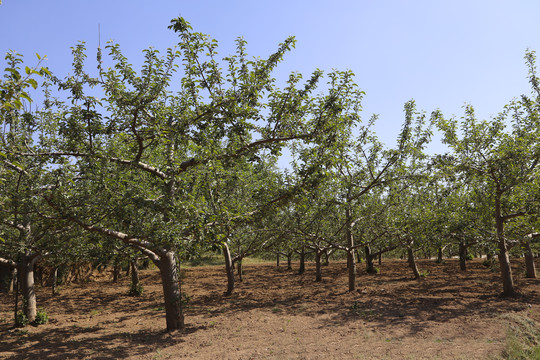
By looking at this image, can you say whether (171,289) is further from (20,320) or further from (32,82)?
(32,82)

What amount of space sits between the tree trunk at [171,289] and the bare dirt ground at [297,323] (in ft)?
1.48

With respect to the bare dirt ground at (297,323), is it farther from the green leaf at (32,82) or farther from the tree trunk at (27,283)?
the green leaf at (32,82)

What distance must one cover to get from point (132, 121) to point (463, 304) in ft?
47.4

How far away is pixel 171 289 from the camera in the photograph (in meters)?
11.1

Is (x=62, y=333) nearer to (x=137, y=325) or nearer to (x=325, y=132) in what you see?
(x=137, y=325)

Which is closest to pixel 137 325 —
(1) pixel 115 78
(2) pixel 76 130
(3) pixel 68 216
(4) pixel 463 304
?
(3) pixel 68 216

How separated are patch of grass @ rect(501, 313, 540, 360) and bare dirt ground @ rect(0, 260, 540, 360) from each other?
18 centimetres

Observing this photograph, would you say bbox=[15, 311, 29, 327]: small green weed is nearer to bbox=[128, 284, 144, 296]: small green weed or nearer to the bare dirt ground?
the bare dirt ground

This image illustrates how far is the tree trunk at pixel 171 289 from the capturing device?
1096 centimetres

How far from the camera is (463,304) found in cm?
1345

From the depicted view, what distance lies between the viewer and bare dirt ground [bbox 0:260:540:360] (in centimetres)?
914

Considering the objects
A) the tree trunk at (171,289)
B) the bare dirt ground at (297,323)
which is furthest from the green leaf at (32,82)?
the bare dirt ground at (297,323)

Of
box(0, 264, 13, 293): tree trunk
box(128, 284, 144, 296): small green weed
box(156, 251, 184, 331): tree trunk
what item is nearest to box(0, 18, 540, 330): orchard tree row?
box(156, 251, 184, 331): tree trunk

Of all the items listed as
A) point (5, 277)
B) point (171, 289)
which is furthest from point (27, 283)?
point (5, 277)
